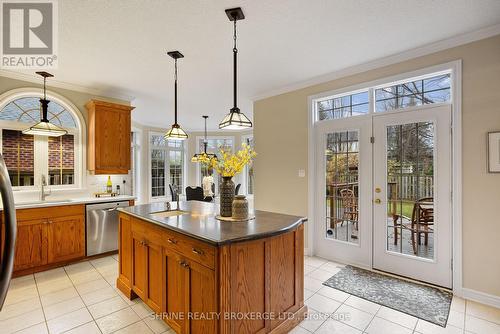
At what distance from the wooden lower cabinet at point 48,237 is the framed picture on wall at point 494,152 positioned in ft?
16.5

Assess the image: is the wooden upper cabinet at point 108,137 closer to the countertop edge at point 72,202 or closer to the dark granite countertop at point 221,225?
the countertop edge at point 72,202

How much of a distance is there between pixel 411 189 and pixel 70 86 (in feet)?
16.9

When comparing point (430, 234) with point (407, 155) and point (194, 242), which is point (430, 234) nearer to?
point (407, 155)

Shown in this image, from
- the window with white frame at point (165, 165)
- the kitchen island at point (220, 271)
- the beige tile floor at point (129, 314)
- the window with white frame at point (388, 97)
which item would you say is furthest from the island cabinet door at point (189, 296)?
the window with white frame at point (165, 165)

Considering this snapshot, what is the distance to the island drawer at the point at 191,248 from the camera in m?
1.68

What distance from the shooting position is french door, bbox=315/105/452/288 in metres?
2.87

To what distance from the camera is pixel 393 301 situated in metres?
2.59

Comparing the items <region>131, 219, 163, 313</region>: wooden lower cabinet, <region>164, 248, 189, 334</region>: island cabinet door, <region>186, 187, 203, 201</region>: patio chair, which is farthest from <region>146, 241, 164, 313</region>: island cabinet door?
<region>186, 187, 203, 201</region>: patio chair

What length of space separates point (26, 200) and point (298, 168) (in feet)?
13.3

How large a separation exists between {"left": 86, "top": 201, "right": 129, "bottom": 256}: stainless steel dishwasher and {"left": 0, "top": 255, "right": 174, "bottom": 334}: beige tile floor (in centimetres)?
53

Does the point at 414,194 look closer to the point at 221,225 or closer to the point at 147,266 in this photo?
the point at 221,225

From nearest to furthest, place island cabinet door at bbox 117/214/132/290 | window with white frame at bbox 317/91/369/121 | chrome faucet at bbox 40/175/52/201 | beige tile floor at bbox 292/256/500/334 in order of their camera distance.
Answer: beige tile floor at bbox 292/256/500/334 < island cabinet door at bbox 117/214/132/290 < window with white frame at bbox 317/91/369/121 < chrome faucet at bbox 40/175/52/201

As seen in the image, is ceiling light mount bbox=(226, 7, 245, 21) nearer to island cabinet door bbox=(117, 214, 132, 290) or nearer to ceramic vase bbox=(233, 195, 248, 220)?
ceramic vase bbox=(233, 195, 248, 220)

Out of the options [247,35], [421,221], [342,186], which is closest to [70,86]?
[247,35]
